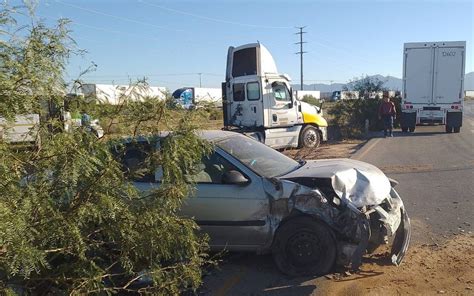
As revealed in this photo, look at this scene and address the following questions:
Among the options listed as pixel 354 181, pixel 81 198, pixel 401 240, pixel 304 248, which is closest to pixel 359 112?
pixel 401 240

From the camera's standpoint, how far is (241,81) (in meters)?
17.5

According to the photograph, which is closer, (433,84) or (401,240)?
(401,240)

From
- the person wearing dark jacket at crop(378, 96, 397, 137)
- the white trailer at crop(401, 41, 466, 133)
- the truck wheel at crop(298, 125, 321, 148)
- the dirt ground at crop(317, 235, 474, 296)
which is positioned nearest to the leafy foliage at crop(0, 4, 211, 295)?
the dirt ground at crop(317, 235, 474, 296)

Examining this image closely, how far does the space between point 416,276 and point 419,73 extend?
67.3ft

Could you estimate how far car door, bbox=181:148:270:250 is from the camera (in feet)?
17.7

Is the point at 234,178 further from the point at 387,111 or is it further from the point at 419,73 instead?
the point at 419,73

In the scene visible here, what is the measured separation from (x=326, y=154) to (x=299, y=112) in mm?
2714

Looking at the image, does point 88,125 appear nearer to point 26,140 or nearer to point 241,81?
point 26,140

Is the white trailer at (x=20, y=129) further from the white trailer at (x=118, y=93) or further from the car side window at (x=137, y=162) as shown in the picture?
the car side window at (x=137, y=162)

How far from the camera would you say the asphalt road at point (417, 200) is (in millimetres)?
5148

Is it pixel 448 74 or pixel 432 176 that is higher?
pixel 448 74

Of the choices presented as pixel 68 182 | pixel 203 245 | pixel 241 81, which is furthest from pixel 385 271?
pixel 241 81

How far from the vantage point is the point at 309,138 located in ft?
60.2

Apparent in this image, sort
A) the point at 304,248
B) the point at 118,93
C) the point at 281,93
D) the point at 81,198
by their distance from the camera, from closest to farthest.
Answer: the point at 81,198 < the point at 118,93 < the point at 304,248 < the point at 281,93
